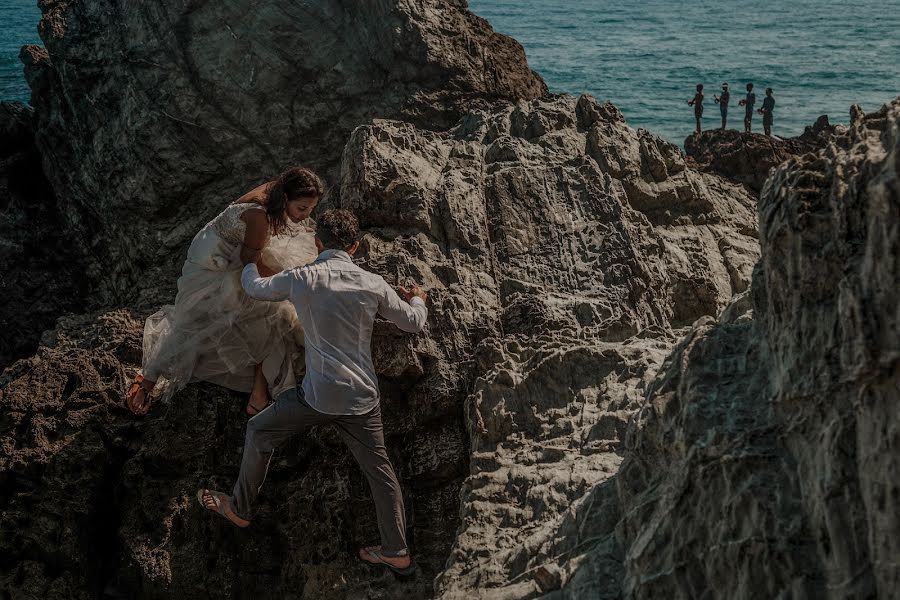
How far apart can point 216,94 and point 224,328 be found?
13.8ft

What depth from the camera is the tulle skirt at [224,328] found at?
16.9 feet

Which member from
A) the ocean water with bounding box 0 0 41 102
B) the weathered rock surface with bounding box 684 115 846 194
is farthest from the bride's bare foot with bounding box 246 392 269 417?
the ocean water with bounding box 0 0 41 102

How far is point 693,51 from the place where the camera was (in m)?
32.1

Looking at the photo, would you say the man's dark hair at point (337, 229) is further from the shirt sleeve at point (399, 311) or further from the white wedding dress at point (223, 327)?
the white wedding dress at point (223, 327)

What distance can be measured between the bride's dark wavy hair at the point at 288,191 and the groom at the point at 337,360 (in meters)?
0.22

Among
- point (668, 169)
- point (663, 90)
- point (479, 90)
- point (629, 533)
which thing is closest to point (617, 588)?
point (629, 533)

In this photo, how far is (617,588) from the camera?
353 cm

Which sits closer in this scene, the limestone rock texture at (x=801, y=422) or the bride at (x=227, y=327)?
the limestone rock texture at (x=801, y=422)

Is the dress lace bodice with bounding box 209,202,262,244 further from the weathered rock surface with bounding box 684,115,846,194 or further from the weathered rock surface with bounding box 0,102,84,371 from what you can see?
the weathered rock surface with bounding box 684,115,846,194

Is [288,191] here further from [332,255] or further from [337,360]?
[337,360]

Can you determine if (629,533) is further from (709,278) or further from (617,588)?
(709,278)

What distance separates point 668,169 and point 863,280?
444cm

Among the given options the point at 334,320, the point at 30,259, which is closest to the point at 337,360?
the point at 334,320

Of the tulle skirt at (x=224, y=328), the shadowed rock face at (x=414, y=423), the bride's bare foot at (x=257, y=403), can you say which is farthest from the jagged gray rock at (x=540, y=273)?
the bride's bare foot at (x=257, y=403)
